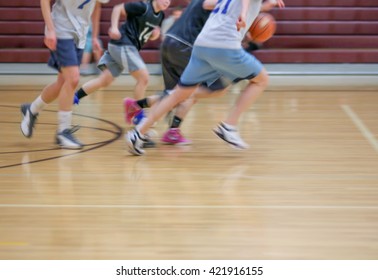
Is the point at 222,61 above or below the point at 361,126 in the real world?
above

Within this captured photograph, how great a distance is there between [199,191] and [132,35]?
223cm

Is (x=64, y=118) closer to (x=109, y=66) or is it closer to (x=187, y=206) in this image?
(x=109, y=66)

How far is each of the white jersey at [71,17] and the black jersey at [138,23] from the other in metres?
0.63

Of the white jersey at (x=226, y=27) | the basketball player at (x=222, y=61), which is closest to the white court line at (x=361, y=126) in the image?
the basketball player at (x=222, y=61)

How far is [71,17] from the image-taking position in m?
5.68

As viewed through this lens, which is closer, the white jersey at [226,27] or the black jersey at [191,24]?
the white jersey at [226,27]

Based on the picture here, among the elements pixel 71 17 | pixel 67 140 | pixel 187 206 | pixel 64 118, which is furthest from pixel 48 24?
pixel 187 206

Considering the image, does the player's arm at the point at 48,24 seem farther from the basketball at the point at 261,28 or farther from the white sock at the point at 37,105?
the basketball at the point at 261,28

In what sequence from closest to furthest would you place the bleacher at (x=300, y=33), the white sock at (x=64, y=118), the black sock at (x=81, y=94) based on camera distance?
the white sock at (x=64, y=118)
the black sock at (x=81, y=94)
the bleacher at (x=300, y=33)

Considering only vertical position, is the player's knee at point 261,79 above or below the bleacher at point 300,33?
above

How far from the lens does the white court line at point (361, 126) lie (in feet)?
20.8

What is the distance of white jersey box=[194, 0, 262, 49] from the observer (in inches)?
212

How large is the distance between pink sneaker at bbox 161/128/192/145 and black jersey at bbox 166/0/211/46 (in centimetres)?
74

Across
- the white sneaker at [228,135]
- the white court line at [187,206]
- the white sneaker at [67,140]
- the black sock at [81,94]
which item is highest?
the white court line at [187,206]
